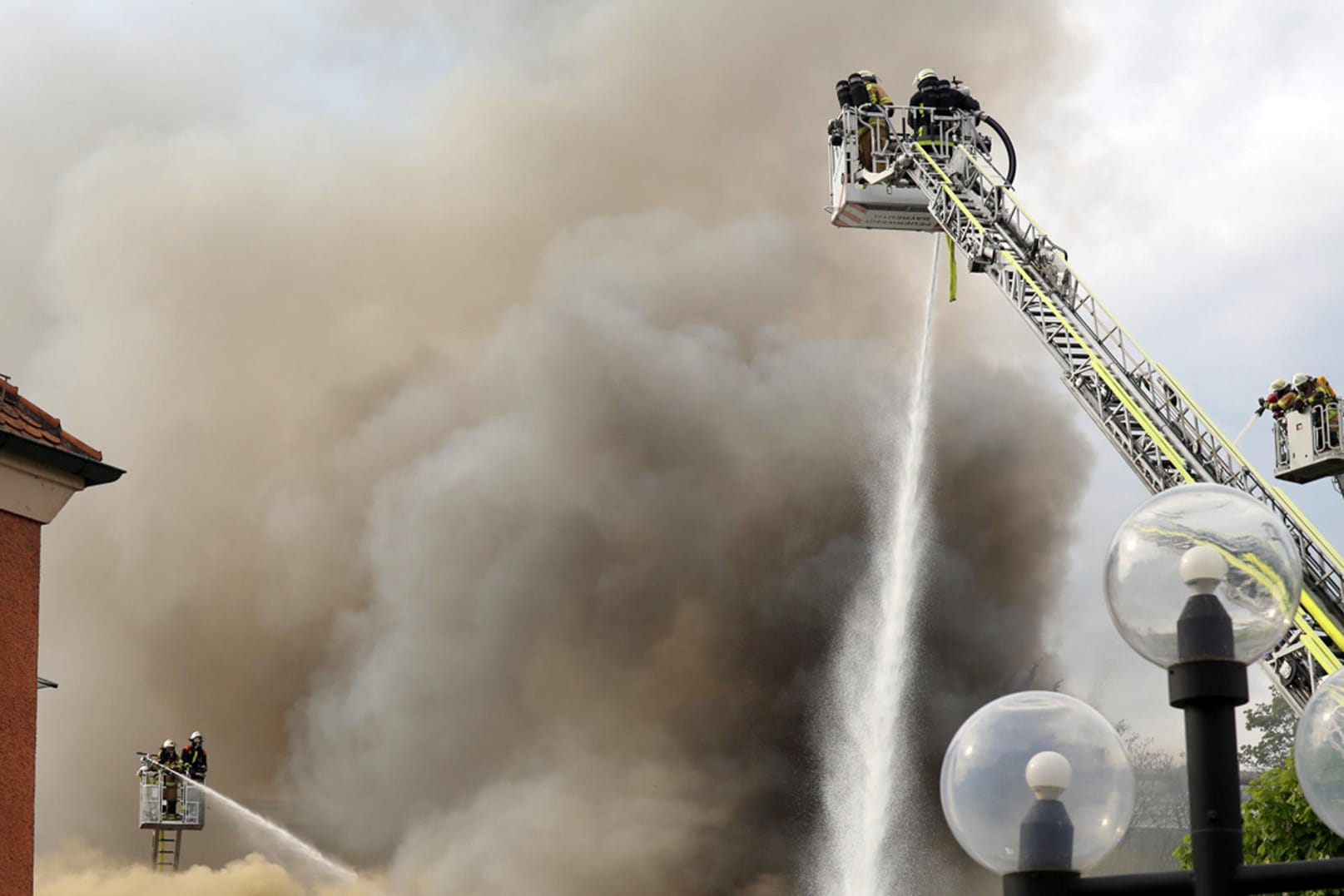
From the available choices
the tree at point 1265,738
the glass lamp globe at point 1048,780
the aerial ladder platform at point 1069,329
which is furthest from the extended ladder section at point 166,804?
the tree at point 1265,738

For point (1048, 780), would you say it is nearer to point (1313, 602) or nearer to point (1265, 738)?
point (1313, 602)

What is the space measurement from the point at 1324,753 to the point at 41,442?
24.4 feet

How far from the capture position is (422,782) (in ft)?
97.2

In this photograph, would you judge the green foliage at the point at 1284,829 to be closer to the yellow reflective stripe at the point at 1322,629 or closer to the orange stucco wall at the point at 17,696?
the yellow reflective stripe at the point at 1322,629

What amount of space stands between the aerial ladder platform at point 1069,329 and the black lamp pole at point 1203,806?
920cm

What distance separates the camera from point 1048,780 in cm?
308

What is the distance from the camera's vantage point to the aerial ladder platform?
1266 centimetres

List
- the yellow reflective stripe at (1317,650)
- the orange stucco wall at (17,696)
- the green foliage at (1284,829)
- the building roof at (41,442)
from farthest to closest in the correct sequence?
the green foliage at (1284,829)
the yellow reflective stripe at (1317,650)
the building roof at (41,442)
the orange stucco wall at (17,696)

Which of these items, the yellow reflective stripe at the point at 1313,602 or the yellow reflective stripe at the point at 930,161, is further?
the yellow reflective stripe at the point at 930,161

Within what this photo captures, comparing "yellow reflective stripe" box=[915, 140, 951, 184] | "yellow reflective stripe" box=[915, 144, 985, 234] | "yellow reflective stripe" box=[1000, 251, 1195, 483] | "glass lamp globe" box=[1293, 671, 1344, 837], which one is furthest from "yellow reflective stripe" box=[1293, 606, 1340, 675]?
"glass lamp globe" box=[1293, 671, 1344, 837]

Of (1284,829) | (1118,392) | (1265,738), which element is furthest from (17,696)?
(1265,738)

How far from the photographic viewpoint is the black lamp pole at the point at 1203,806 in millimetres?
3062

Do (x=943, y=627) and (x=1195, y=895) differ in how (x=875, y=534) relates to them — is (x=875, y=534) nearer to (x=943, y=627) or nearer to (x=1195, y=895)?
(x=943, y=627)

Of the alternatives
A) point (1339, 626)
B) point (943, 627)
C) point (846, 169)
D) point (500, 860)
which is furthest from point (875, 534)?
point (1339, 626)
